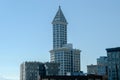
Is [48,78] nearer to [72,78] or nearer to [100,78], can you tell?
[72,78]

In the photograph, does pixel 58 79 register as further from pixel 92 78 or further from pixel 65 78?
pixel 92 78

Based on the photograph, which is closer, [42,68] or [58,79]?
[58,79]

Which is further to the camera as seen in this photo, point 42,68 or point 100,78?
point 42,68

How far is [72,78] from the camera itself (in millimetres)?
138000

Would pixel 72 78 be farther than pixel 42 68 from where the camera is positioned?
No

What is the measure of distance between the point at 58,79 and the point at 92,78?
13.2 m

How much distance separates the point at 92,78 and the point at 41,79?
1987 cm

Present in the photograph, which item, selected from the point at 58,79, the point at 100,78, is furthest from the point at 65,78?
the point at 100,78

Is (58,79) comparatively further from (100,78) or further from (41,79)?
(100,78)

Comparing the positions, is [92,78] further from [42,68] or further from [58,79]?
[42,68]

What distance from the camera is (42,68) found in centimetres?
15312

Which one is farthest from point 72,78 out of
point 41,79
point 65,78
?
point 41,79

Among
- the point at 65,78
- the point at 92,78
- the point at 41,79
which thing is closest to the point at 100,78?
the point at 92,78

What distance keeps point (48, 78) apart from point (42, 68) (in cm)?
1530
